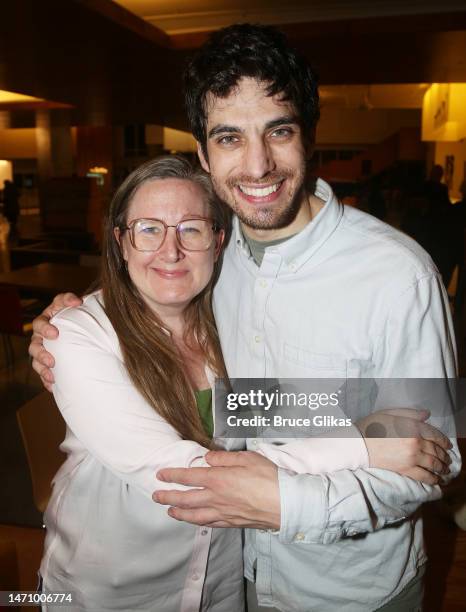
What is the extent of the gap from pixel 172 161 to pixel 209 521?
931mm

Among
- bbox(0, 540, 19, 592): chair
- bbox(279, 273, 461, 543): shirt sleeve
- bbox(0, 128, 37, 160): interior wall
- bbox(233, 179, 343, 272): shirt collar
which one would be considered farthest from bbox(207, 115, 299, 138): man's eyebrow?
bbox(0, 128, 37, 160): interior wall

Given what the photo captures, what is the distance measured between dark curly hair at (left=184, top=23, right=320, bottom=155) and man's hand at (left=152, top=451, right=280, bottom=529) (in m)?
0.89

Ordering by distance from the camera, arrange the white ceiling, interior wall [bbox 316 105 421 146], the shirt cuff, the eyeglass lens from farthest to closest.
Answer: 1. interior wall [bbox 316 105 421 146]
2. the white ceiling
3. the eyeglass lens
4. the shirt cuff

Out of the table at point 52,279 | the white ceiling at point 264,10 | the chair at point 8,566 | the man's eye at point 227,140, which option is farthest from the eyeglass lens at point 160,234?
the white ceiling at point 264,10

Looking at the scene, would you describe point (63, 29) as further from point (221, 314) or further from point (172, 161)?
point (221, 314)

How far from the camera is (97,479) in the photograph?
1246mm

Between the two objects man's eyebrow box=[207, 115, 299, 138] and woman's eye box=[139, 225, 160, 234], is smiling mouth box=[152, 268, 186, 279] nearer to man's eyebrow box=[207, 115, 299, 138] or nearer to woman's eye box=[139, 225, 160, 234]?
woman's eye box=[139, 225, 160, 234]

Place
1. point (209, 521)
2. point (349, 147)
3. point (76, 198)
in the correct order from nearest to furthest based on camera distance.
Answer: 1. point (209, 521)
2. point (76, 198)
3. point (349, 147)

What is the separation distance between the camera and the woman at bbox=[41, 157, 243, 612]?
3.77ft

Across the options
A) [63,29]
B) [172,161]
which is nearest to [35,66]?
[63,29]

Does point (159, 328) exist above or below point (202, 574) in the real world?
above

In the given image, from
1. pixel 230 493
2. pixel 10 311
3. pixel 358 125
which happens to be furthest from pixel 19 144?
pixel 230 493


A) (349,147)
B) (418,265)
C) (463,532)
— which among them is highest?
(349,147)

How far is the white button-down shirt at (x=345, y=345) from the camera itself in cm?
111
